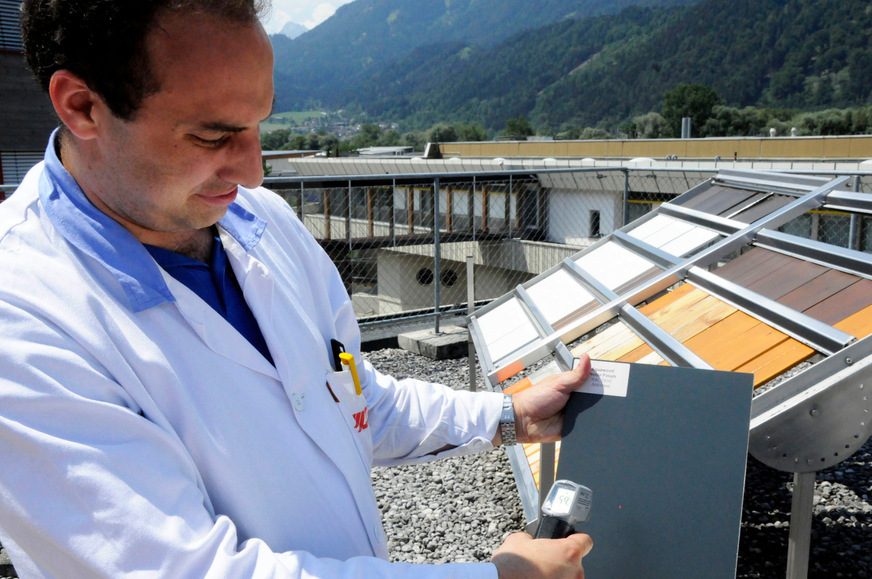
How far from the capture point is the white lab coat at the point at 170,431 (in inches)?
36.3

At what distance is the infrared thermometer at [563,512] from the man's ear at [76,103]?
97 cm

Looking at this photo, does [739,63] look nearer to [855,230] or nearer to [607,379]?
[855,230]

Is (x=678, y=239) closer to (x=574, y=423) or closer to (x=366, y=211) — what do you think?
(x=574, y=423)

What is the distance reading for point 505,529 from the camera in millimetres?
3555

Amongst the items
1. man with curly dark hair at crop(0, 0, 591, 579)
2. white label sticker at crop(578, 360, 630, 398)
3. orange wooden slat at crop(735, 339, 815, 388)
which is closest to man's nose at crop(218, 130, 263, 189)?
man with curly dark hair at crop(0, 0, 591, 579)

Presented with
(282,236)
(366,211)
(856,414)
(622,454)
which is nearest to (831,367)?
(856,414)

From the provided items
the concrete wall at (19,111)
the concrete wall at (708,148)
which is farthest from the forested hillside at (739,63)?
the concrete wall at (19,111)

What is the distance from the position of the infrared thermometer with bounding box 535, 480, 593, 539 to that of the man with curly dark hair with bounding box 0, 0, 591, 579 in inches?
1.6

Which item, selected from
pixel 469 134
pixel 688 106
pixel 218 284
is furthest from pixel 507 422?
pixel 469 134

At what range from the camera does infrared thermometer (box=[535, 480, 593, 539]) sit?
1.25m

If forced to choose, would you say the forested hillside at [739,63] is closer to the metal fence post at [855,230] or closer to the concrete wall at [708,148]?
the concrete wall at [708,148]

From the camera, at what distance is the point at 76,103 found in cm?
106

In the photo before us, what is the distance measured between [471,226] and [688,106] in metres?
63.9

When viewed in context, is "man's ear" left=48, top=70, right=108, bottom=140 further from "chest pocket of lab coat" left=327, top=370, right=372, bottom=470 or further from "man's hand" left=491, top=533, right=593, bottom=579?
"man's hand" left=491, top=533, right=593, bottom=579
